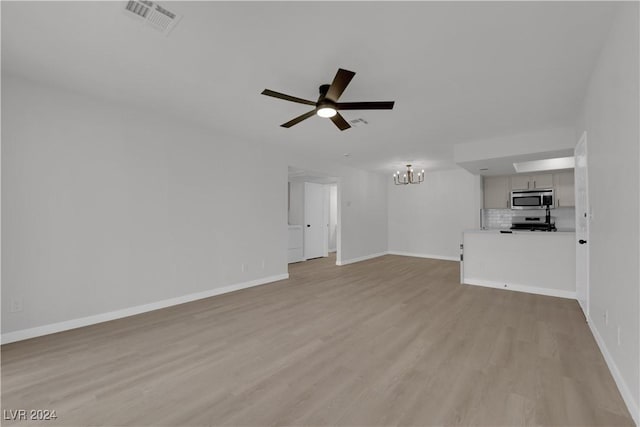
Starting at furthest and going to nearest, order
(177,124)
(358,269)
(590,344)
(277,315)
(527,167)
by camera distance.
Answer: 1. (358,269)
2. (527,167)
3. (177,124)
4. (277,315)
5. (590,344)

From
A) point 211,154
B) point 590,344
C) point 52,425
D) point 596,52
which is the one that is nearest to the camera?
point 52,425

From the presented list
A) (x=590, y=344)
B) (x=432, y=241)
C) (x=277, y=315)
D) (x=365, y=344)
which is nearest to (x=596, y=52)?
(x=590, y=344)

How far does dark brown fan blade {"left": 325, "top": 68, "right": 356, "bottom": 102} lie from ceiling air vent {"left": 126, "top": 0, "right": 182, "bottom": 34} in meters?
1.18

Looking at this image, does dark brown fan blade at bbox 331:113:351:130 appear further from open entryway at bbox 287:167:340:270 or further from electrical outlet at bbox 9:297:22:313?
open entryway at bbox 287:167:340:270

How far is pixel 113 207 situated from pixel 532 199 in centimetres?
796

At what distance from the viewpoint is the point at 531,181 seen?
6.51 metres

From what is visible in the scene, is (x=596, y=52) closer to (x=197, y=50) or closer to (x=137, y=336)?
(x=197, y=50)

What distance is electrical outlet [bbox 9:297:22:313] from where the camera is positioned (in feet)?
8.91

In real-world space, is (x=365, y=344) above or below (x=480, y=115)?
below

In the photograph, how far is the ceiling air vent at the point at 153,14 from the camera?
1802 millimetres

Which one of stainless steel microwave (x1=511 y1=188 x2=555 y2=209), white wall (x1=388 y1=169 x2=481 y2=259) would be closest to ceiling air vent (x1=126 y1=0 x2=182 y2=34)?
white wall (x1=388 y1=169 x2=481 y2=259)

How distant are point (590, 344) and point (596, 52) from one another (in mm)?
2643

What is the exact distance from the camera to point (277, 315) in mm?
3500

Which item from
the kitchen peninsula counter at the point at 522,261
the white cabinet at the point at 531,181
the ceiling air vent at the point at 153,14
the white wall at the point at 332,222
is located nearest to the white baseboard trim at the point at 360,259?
the white wall at the point at 332,222
